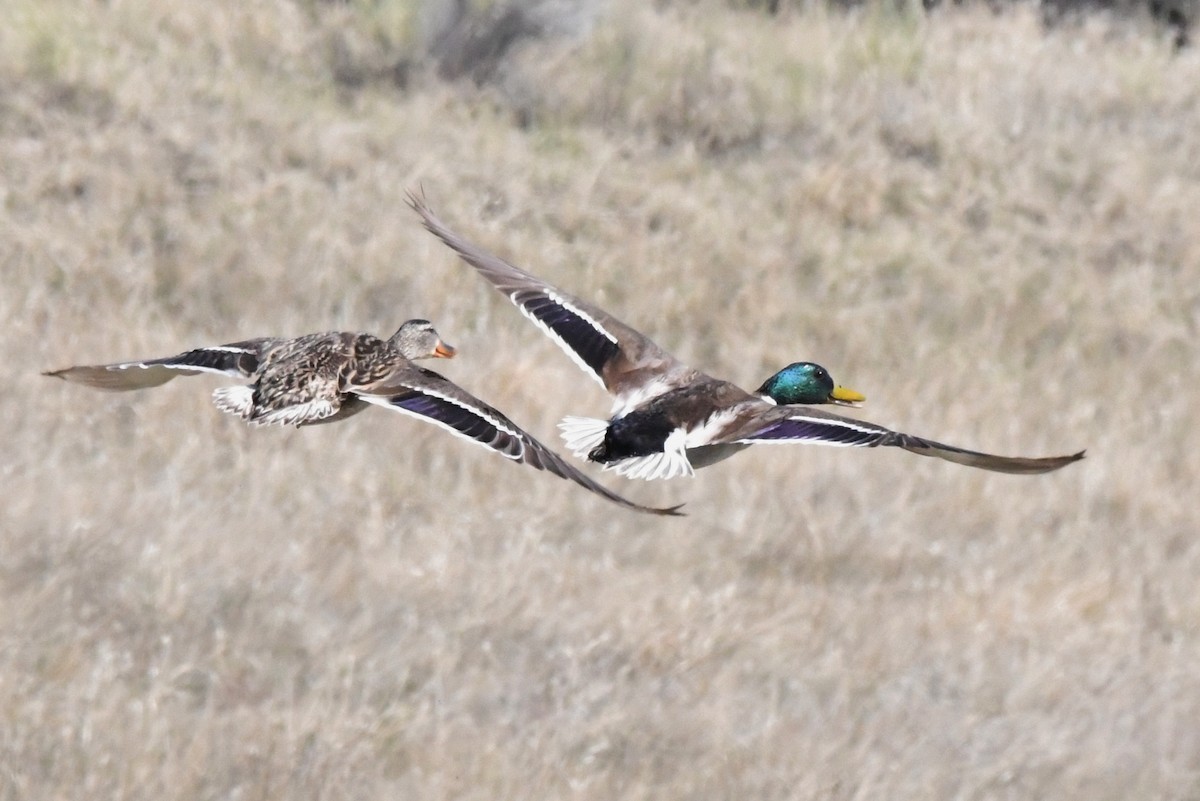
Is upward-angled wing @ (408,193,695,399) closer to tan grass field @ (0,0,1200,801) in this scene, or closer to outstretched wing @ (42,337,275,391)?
outstretched wing @ (42,337,275,391)

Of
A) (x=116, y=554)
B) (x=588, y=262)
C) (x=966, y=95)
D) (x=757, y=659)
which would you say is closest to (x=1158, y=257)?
(x=966, y=95)

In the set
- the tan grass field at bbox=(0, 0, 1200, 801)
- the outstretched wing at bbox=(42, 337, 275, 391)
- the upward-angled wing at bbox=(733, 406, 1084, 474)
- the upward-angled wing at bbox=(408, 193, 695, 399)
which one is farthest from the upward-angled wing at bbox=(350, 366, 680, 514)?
the tan grass field at bbox=(0, 0, 1200, 801)

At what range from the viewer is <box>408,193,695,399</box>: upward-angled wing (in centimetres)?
548

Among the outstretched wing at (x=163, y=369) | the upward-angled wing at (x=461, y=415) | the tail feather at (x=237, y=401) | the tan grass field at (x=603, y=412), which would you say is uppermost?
the upward-angled wing at (x=461, y=415)

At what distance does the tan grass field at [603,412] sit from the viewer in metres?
7.45

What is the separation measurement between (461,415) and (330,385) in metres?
0.35

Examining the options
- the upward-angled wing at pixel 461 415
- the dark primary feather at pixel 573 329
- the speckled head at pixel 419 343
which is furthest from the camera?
the dark primary feather at pixel 573 329

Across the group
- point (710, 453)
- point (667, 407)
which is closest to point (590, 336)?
point (667, 407)

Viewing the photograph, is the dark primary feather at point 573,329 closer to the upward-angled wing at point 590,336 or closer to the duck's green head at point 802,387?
the upward-angled wing at point 590,336

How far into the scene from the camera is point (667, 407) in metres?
5.04

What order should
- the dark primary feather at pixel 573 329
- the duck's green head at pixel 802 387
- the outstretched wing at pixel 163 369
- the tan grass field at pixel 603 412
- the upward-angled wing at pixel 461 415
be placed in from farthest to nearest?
the tan grass field at pixel 603 412
the dark primary feather at pixel 573 329
the duck's green head at pixel 802 387
the outstretched wing at pixel 163 369
the upward-angled wing at pixel 461 415

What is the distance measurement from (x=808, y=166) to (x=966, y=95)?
2.04m

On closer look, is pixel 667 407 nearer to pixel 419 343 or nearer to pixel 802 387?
pixel 802 387

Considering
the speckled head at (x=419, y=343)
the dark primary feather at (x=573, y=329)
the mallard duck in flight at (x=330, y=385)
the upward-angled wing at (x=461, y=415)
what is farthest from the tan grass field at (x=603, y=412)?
the upward-angled wing at (x=461, y=415)
